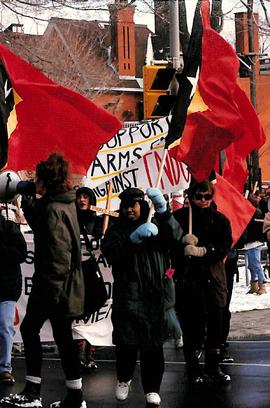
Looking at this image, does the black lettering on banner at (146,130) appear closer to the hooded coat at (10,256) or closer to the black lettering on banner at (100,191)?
the black lettering on banner at (100,191)

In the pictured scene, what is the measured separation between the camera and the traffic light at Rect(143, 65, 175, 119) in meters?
14.4

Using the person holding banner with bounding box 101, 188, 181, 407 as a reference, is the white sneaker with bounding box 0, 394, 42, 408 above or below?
below

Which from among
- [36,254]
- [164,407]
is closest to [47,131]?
[36,254]

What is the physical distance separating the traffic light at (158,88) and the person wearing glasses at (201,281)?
471 cm

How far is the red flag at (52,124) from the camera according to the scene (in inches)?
406

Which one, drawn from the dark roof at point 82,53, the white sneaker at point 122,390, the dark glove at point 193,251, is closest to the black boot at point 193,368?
the dark glove at point 193,251

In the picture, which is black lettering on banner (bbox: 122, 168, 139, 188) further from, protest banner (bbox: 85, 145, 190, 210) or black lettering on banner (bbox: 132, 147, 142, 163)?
black lettering on banner (bbox: 132, 147, 142, 163)

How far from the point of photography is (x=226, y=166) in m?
12.1

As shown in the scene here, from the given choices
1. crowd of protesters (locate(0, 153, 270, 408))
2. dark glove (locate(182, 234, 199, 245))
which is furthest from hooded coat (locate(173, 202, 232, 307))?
crowd of protesters (locate(0, 153, 270, 408))

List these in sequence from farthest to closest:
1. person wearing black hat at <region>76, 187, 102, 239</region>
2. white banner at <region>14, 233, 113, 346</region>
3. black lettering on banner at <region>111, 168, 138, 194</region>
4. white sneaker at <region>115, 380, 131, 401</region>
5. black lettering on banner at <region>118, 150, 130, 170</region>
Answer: black lettering on banner at <region>111, 168, 138, 194</region>
black lettering on banner at <region>118, 150, 130, 170</region>
white banner at <region>14, 233, 113, 346</region>
person wearing black hat at <region>76, 187, 102, 239</region>
white sneaker at <region>115, 380, 131, 401</region>

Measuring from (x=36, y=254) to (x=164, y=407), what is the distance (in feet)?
4.88

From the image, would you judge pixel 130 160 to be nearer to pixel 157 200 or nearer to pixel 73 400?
pixel 157 200

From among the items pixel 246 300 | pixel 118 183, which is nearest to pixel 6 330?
pixel 118 183

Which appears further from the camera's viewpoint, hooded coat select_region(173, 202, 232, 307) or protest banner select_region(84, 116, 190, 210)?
protest banner select_region(84, 116, 190, 210)
